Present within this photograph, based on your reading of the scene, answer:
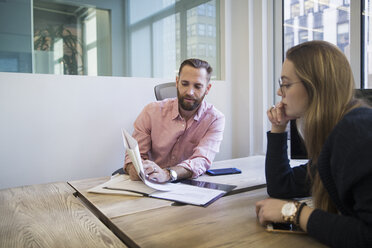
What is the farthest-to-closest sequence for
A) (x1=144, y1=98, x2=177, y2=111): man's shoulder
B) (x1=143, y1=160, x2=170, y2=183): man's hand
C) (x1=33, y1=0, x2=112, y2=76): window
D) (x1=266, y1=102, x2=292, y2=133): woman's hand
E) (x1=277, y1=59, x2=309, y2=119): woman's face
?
1. (x1=33, y1=0, x2=112, y2=76): window
2. (x1=144, y1=98, x2=177, y2=111): man's shoulder
3. (x1=143, y1=160, x2=170, y2=183): man's hand
4. (x1=266, y1=102, x2=292, y2=133): woman's hand
5. (x1=277, y1=59, x2=309, y2=119): woman's face

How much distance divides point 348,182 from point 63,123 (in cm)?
218

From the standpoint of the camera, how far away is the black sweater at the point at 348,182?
691mm

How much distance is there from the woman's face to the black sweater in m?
0.18

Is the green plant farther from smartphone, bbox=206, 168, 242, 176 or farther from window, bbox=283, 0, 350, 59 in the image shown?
window, bbox=283, 0, 350, 59

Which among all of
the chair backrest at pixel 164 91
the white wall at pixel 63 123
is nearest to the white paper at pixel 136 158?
the chair backrest at pixel 164 91

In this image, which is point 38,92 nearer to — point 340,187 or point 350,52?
point 340,187

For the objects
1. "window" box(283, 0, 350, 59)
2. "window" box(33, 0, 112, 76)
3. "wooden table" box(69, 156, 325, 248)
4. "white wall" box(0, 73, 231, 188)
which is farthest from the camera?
"window" box(283, 0, 350, 59)

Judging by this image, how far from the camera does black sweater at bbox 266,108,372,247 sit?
2.27 ft

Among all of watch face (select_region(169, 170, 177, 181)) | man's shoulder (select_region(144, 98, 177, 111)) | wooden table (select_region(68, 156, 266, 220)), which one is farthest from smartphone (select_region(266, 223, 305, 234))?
man's shoulder (select_region(144, 98, 177, 111))

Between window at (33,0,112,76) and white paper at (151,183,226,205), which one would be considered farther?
window at (33,0,112,76)

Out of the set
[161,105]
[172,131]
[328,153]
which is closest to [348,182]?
[328,153]

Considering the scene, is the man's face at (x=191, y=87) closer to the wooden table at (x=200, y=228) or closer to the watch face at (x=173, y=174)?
the watch face at (x=173, y=174)

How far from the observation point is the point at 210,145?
183cm

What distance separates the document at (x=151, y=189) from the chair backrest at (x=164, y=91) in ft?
3.26
